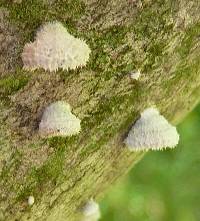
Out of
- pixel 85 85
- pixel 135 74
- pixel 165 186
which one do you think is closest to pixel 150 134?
pixel 135 74

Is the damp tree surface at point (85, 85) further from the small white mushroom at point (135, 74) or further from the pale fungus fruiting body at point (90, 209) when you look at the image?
the pale fungus fruiting body at point (90, 209)

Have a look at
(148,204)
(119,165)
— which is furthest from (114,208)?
(119,165)

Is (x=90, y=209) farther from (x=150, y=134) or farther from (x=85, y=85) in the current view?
(x=85, y=85)

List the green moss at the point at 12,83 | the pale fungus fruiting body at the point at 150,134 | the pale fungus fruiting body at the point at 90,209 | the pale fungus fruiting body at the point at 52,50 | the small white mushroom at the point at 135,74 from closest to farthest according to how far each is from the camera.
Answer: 1. the pale fungus fruiting body at the point at 52,50
2. the green moss at the point at 12,83
3. the small white mushroom at the point at 135,74
4. the pale fungus fruiting body at the point at 150,134
5. the pale fungus fruiting body at the point at 90,209

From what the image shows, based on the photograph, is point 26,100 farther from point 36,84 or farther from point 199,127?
point 199,127

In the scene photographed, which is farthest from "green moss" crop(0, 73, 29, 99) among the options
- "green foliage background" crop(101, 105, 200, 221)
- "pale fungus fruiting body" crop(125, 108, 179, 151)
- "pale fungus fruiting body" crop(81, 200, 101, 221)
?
"green foliage background" crop(101, 105, 200, 221)

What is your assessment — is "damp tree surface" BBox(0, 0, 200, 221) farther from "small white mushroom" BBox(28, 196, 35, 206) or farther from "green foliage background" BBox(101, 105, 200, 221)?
"green foliage background" BBox(101, 105, 200, 221)

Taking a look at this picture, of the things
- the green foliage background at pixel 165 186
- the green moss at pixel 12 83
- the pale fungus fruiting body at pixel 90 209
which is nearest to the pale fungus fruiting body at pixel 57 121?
the green moss at pixel 12 83

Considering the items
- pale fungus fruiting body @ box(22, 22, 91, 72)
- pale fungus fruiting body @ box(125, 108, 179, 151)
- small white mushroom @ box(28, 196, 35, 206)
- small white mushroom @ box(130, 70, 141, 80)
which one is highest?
small white mushroom @ box(130, 70, 141, 80)
